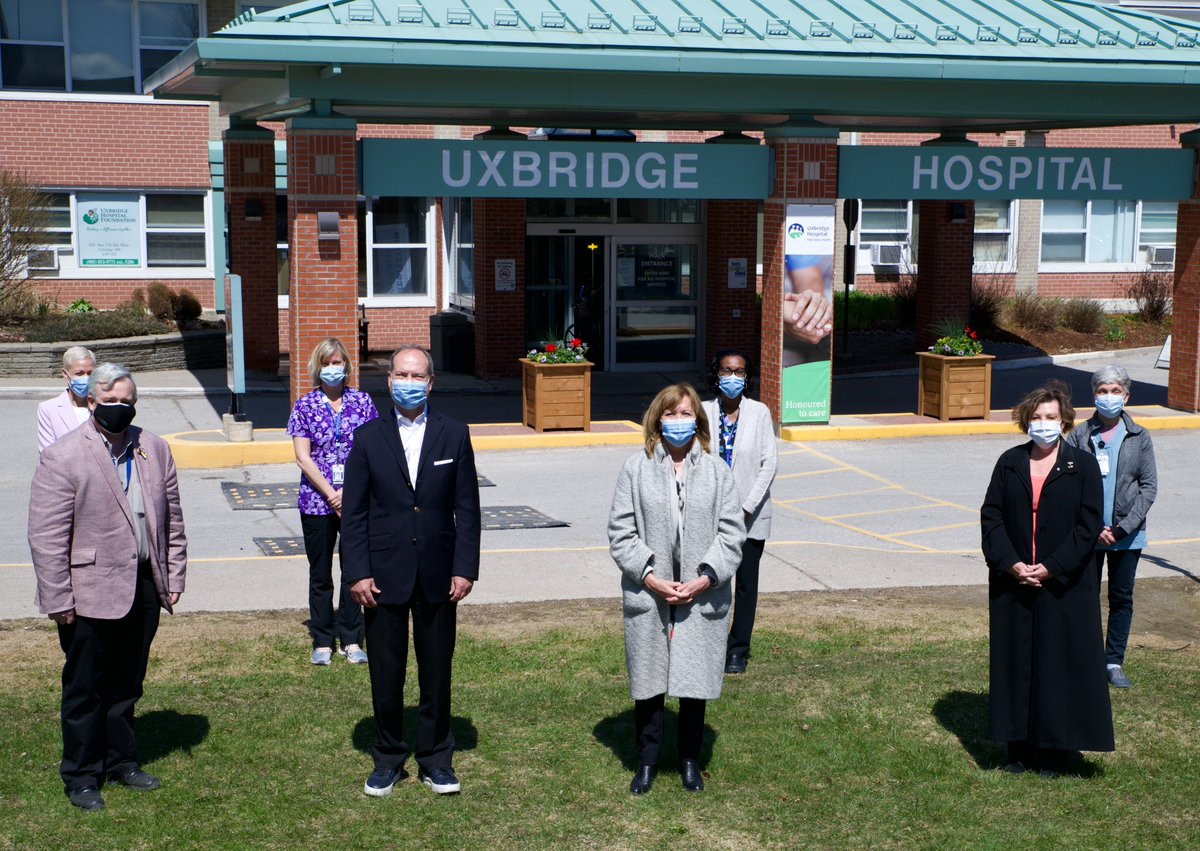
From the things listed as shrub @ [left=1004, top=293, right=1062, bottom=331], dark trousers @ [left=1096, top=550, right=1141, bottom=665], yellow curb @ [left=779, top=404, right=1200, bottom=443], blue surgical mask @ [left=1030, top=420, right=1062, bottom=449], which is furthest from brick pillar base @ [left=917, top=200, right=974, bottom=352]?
blue surgical mask @ [left=1030, top=420, right=1062, bottom=449]

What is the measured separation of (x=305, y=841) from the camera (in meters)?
5.79

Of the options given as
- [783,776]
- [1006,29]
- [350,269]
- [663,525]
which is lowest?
[783,776]

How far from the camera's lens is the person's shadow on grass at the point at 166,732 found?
6.72 metres

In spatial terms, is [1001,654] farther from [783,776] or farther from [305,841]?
[305,841]

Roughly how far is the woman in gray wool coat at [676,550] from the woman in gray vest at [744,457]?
4.33 ft

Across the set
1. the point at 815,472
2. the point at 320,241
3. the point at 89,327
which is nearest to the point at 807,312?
the point at 815,472

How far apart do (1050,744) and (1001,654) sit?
17.6 inches

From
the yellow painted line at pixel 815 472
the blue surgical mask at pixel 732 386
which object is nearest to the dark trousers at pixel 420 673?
the blue surgical mask at pixel 732 386

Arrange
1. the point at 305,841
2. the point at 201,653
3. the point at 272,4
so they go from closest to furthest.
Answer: the point at 305,841, the point at 201,653, the point at 272,4

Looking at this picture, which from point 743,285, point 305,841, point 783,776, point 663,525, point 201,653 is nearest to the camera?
point 305,841

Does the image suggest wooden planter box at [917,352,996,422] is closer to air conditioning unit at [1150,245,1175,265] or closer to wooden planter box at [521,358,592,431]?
wooden planter box at [521,358,592,431]

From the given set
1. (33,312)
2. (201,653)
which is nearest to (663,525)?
(201,653)

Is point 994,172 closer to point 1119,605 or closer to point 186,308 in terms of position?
point 1119,605

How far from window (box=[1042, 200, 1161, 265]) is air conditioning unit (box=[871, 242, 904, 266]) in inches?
141
